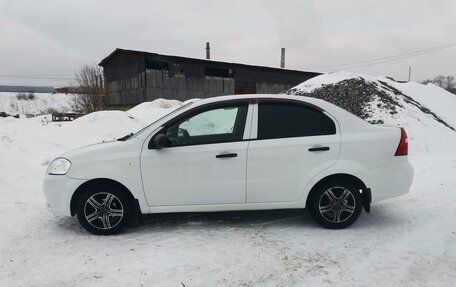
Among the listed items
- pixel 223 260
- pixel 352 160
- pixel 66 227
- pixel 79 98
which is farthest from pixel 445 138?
pixel 79 98

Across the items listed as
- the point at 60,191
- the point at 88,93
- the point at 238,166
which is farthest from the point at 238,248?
the point at 88,93

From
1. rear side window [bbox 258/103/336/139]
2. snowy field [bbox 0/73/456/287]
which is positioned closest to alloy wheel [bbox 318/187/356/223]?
snowy field [bbox 0/73/456/287]

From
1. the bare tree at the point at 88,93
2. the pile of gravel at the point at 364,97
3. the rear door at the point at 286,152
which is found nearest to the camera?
the rear door at the point at 286,152

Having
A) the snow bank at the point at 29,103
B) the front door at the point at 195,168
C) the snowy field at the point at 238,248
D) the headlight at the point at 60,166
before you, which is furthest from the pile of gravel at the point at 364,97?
the snow bank at the point at 29,103

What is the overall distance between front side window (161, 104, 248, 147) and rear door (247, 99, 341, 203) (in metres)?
0.22

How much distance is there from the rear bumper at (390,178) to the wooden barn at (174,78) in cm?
2588

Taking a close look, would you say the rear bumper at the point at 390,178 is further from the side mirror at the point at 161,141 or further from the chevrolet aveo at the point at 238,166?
the side mirror at the point at 161,141

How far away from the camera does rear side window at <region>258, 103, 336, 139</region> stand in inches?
171

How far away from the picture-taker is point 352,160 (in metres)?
4.34

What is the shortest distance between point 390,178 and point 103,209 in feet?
11.6

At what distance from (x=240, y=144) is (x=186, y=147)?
65 cm

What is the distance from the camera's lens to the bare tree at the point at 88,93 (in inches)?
1046

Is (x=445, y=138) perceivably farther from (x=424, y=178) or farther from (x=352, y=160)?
(x=352, y=160)

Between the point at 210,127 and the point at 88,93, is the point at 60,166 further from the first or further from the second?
the point at 88,93
